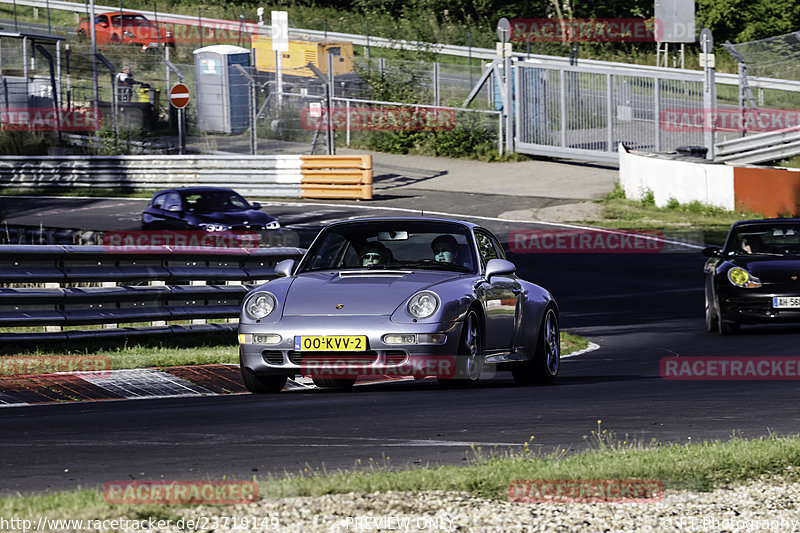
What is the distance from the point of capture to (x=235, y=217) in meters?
25.1

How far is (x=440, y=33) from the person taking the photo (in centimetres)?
5956

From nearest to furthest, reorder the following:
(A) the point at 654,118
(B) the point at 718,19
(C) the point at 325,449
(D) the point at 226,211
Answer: (C) the point at 325,449
(D) the point at 226,211
(A) the point at 654,118
(B) the point at 718,19

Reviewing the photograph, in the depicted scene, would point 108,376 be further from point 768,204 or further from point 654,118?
point 654,118

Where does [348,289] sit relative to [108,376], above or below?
above

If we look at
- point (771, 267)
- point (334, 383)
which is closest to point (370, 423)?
point (334, 383)

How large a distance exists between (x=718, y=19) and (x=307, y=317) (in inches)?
2031

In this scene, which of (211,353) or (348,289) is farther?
(211,353)

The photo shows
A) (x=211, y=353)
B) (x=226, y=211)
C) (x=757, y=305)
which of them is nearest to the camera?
(x=211, y=353)

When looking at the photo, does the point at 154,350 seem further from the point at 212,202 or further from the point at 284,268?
the point at 212,202

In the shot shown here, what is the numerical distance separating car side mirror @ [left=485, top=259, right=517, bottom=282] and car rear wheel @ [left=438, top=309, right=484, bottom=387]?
18.3 inches

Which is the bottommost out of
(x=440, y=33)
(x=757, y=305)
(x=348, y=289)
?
(x=757, y=305)

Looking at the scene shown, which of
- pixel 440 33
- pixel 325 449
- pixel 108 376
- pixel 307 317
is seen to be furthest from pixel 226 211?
pixel 440 33

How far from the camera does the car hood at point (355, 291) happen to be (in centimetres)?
952

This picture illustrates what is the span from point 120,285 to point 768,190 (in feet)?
60.9
